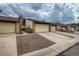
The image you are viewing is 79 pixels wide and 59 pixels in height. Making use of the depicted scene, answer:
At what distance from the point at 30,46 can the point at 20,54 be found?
0.21 meters

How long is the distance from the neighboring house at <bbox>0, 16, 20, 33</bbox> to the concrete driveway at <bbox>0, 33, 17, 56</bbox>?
9 cm

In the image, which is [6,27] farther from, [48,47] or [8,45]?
[48,47]

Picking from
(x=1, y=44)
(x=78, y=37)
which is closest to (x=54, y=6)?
(x=78, y=37)

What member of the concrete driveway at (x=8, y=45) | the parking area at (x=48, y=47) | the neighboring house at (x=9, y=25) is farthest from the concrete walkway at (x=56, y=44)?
the neighboring house at (x=9, y=25)

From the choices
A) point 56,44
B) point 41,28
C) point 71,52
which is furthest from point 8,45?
point 71,52

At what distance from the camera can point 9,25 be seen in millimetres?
2049

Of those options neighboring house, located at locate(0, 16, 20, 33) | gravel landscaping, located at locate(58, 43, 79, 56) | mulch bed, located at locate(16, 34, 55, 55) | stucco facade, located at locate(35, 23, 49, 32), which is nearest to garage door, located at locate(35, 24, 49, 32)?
stucco facade, located at locate(35, 23, 49, 32)

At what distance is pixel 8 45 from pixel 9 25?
1.09 feet

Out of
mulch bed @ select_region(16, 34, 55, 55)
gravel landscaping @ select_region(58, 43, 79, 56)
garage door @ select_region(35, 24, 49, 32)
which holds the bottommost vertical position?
gravel landscaping @ select_region(58, 43, 79, 56)

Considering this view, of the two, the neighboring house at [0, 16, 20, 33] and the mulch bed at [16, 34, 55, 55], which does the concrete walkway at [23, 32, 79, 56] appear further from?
the neighboring house at [0, 16, 20, 33]

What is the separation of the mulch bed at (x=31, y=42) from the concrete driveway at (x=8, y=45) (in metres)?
0.08

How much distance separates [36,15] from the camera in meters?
2.12

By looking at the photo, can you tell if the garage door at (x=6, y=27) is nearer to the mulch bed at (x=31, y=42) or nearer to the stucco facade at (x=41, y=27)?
the mulch bed at (x=31, y=42)

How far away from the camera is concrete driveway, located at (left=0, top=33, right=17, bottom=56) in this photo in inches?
78.2
